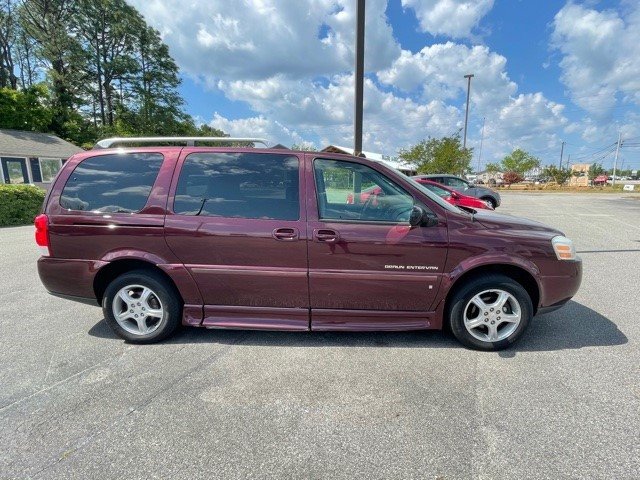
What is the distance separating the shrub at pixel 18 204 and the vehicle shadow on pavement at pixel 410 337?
10.7 metres

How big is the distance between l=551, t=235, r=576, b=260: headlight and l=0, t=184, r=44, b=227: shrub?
1447 centimetres

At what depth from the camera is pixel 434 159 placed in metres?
30.8

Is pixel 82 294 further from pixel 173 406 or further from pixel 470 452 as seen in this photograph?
pixel 470 452

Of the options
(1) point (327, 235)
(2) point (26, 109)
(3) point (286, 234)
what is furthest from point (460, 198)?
(2) point (26, 109)

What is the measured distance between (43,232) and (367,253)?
9.98 ft

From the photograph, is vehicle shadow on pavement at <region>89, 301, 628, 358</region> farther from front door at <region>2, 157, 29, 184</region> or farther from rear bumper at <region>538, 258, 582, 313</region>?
front door at <region>2, 157, 29, 184</region>

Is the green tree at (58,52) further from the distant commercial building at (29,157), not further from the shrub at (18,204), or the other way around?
the shrub at (18,204)

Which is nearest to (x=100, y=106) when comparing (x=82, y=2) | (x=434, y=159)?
(x=82, y=2)

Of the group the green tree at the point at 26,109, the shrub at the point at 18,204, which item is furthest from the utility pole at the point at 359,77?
the green tree at the point at 26,109

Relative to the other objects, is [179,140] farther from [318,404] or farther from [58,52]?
[58,52]

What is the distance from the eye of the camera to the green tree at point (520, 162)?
6625cm

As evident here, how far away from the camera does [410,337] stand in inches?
133

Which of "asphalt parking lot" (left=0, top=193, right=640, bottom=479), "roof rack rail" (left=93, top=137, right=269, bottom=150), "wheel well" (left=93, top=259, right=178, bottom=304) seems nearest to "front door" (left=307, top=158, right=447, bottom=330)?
"asphalt parking lot" (left=0, top=193, right=640, bottom=479)

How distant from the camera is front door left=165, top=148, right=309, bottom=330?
2986 millimetres
